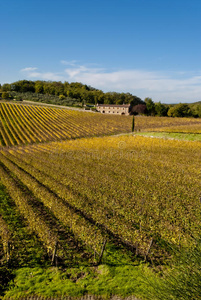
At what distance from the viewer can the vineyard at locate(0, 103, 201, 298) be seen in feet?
40.1

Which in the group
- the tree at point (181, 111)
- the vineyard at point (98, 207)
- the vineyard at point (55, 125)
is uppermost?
the tree at point (181, 111)

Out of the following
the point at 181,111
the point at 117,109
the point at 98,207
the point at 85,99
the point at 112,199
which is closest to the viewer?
the point at 98,207

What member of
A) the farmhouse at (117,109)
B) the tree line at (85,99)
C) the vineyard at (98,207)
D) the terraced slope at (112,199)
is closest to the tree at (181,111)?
the tree line at (85,99)

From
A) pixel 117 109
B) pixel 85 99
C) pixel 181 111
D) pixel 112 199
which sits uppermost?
pixel 85 99

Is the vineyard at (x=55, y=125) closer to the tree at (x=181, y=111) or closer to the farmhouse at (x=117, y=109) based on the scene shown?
the tree at (x=181, y=111)

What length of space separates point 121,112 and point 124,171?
93.8 metres

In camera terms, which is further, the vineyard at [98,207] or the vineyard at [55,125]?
the vineyard at [55,125]

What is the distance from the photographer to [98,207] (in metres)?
17.0

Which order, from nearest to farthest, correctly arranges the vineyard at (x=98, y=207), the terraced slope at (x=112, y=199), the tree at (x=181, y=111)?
1. the vineyard at (x=98, y=207)
2. the terraced slope at (x=112, y=199)
3. the tree at (x=181, y=111)

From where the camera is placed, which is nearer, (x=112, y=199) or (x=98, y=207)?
(x=98, y=207)

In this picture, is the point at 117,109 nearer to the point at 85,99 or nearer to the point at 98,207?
the point at 85,99

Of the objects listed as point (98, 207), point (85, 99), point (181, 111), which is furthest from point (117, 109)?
point (98, 207)

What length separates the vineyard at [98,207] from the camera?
12.2m

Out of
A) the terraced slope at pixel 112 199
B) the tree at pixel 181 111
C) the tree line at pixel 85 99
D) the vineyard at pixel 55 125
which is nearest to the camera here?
the terraced slope at pixel 112 199
